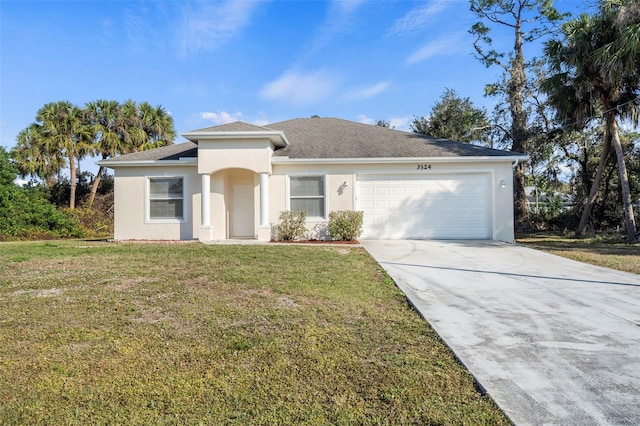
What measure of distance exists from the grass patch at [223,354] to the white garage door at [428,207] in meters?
7.14

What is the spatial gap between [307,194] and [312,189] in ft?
0.82

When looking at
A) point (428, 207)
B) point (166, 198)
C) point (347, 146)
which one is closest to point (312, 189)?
point (347, 146)

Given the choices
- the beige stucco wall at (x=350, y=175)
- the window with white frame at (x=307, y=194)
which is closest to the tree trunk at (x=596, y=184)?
the beige stucco wall at (x=350, y=175)

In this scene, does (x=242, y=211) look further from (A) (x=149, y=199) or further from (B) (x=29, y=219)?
A: (B) (x=29, y=219)

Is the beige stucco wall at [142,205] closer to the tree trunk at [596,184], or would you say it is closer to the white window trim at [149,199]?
the white window trim at [149,199]

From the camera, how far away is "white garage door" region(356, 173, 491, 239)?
13.2m

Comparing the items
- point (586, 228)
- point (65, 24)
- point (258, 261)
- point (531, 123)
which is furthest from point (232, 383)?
point (531, 123)

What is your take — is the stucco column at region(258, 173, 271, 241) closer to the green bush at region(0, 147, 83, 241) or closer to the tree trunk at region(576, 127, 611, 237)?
the green bush at region(0, 147, 83, 241)

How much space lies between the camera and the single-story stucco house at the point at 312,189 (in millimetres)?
12703

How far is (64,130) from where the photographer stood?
21984mm

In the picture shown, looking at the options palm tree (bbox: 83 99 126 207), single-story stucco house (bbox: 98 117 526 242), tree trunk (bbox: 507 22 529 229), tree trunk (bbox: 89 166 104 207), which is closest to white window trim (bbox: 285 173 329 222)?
single-story stucco house (bbox: 98 117 526 242)

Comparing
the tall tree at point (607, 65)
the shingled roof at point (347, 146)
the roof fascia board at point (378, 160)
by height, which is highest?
the tall tree at point (607, 65)

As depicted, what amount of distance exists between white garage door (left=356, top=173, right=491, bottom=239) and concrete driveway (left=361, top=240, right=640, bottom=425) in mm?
4840

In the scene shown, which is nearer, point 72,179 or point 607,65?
point 607,65
